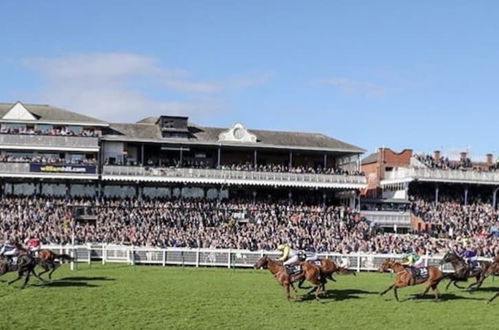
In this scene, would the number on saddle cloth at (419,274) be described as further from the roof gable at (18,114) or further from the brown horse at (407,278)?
the roof gable at (18,114)

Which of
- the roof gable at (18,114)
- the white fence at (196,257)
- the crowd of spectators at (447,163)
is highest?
the roof gable at (18,114)

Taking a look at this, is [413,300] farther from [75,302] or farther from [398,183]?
[398,183]

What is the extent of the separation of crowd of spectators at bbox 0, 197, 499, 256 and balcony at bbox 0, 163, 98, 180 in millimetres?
1525

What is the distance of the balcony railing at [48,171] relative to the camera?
40.9 m

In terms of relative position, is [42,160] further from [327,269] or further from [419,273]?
[419,273]

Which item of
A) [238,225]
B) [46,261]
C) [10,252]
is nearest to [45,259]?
[46,261]

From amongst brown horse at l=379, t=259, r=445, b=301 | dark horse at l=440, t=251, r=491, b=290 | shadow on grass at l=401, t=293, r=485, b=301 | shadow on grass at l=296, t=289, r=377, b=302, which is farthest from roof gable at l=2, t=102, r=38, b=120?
shadow on grass at l=401, t=293, r=485, b=301

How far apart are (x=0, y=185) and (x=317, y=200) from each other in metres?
19.4

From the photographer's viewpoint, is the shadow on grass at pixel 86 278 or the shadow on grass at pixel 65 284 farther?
the shadow on grass at pixel 86 278

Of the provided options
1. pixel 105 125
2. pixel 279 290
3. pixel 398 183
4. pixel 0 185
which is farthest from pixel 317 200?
pixel 279 290

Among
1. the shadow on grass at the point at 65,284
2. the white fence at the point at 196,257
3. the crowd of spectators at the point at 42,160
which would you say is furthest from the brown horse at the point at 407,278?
the crowd of spectators at the point at 42,160

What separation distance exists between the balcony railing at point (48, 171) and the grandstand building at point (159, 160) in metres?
0.06

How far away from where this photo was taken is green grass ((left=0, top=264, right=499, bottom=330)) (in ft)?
44.1

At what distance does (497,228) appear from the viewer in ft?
135
